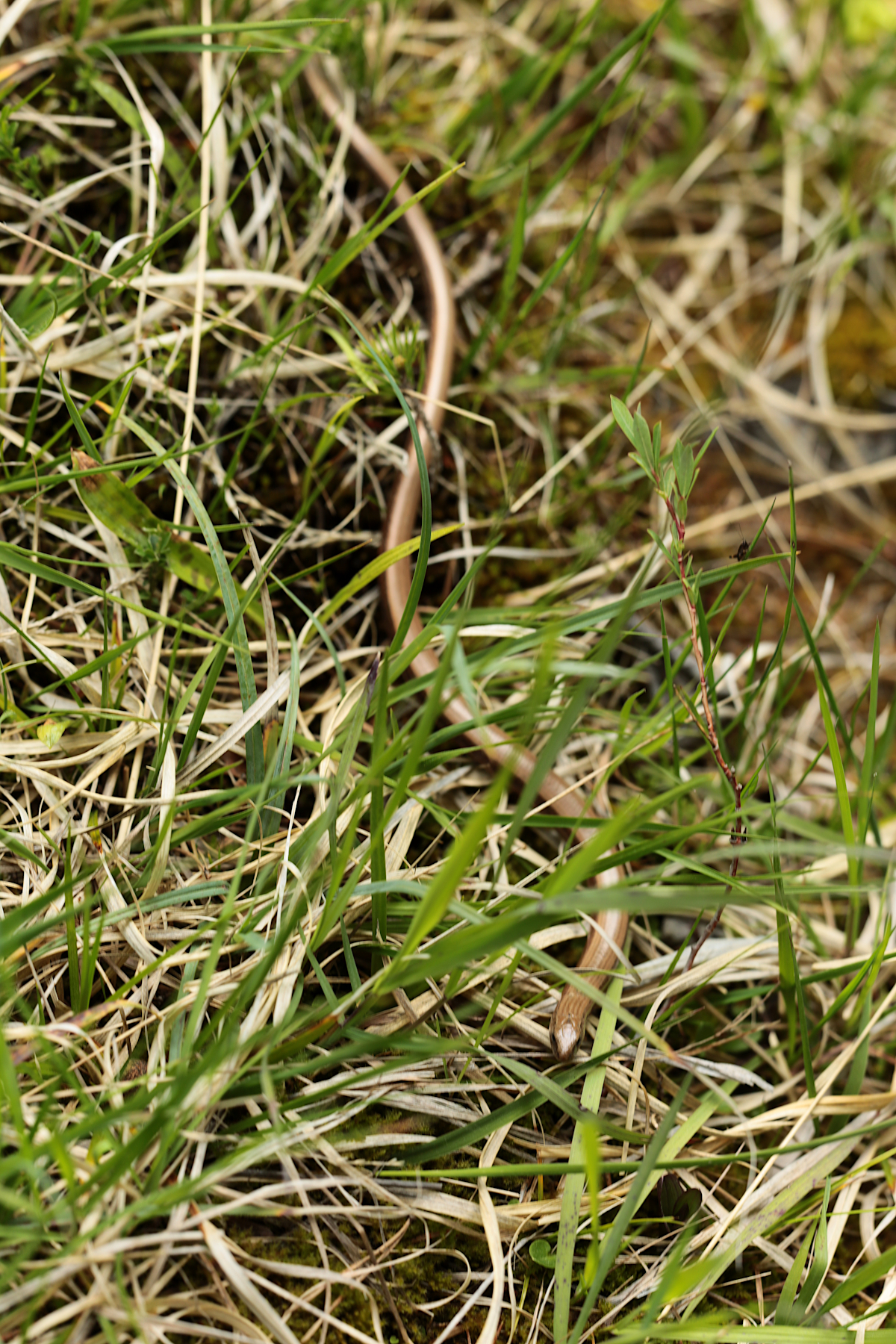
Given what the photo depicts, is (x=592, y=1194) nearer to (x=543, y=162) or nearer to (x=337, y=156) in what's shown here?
(x=337, y=156)

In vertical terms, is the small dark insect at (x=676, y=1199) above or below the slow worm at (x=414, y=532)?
below

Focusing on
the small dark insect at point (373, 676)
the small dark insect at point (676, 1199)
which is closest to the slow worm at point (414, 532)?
the small dark insect at point (373, 676)

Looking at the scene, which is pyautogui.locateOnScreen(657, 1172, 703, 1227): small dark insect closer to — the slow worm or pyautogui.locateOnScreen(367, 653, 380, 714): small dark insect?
the slow worm

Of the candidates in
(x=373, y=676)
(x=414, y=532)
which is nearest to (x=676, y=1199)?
(x=373, y=676)

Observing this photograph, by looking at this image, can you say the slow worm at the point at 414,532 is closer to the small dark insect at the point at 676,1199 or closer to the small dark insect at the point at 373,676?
the small dark insect at the point at 373,676

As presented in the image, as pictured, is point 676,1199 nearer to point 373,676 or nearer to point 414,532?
point 373,676

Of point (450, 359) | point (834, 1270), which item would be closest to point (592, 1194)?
point (834, 1270)

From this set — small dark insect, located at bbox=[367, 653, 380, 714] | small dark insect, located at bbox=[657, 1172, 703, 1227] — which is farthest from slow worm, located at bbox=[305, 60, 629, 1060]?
small dark insect, located at bbox=[657, 1172, 703, 1227]

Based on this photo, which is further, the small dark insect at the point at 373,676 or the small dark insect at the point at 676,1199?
the small dark insect at the point at 373,676
